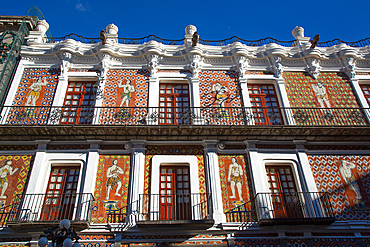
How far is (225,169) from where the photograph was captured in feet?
34.0

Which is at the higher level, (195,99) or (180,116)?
(195,99)

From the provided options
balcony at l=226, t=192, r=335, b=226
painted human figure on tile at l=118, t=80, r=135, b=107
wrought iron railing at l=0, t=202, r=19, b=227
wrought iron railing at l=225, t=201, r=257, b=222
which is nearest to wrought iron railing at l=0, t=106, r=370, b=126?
painted human figure on tile at l=118, t=80, r=135, b=107

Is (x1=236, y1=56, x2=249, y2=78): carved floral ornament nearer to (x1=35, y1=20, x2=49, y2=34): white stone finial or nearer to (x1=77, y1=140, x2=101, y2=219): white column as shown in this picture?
(x1=77, y1=140, x2=101, y2=219): white column

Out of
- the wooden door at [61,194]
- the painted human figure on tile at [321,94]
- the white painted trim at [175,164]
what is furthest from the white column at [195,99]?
the painted human figure on tile at [321,94]

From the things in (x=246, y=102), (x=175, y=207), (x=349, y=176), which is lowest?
(x=175, y=207)

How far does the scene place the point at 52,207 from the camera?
30.8 feet

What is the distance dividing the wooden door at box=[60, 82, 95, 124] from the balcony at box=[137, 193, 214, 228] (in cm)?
382

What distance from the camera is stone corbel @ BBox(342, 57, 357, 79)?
13359mm

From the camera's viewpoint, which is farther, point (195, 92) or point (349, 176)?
point (195, 92)

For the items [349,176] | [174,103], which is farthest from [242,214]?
[174,103]

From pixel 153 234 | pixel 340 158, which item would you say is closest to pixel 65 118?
pixel 153 234

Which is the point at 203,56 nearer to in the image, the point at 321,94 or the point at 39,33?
the point at 321,94

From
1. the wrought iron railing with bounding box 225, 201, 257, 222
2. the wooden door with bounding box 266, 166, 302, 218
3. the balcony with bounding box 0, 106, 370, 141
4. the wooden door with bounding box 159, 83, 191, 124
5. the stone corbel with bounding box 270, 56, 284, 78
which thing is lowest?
the wrought iron railing with bounding box 225, 201, 257, 222

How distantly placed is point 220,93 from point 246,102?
1.07 m
